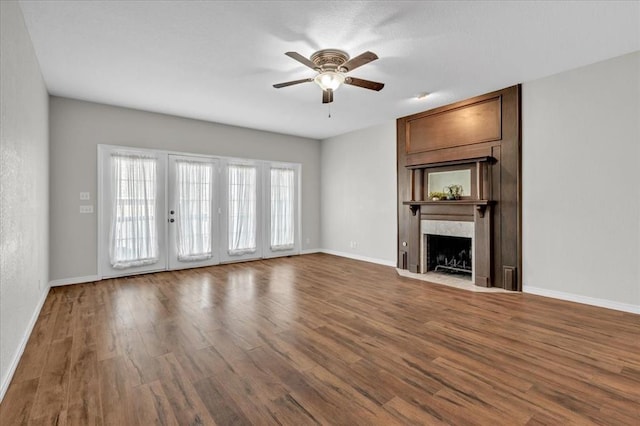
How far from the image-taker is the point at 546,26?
2932 mm

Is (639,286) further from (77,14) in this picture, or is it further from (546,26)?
(77,14)

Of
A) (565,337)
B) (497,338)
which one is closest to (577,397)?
(497,338)

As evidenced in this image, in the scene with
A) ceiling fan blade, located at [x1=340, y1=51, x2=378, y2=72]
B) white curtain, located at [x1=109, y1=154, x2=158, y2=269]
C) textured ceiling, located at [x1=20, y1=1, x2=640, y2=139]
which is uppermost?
textured ceiling, located at [x1=20, y1=1, x2=640, y2=139]

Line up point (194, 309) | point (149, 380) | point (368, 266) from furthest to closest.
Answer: point (368, 266) → point (194, 309) → point (149, 380)

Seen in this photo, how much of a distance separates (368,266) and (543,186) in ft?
10.8

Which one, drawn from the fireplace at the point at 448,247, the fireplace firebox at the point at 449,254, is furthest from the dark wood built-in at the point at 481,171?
the fireplace firebox at the point at 449,254

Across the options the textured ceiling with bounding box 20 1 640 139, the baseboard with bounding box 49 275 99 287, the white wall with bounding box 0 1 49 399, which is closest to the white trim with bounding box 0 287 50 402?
the white wall with bounding box 0 1 49 399

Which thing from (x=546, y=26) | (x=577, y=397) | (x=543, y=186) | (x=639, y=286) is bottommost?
(x=577, y=397)

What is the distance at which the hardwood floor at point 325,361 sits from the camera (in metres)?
1.85

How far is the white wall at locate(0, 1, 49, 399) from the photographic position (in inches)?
83.6

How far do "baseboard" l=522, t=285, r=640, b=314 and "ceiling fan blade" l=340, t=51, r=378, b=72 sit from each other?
3.79m

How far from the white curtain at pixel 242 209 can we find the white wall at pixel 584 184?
16.7 ft

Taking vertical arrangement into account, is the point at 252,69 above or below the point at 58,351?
above

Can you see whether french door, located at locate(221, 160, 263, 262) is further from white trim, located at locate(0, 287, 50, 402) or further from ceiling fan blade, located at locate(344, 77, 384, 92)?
ceiling fan blade, located at locate(344, 77, 384, 92)
